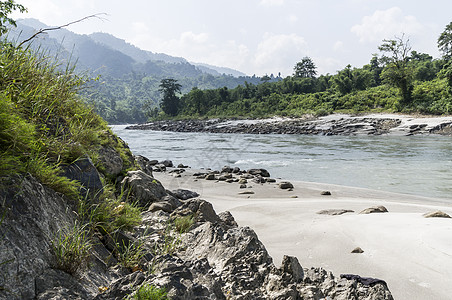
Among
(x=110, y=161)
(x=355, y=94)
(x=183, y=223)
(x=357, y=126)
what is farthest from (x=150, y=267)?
(x=355, y=94)

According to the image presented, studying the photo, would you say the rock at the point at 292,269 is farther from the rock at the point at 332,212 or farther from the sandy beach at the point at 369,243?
the rock at the point at 332,212

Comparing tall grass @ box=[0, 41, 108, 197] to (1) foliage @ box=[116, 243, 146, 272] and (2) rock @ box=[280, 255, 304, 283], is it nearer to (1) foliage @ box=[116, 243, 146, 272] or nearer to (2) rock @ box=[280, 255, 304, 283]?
(1) foliage @ box=[116, 243, 146, 272]

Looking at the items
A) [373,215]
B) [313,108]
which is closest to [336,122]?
[313,108]

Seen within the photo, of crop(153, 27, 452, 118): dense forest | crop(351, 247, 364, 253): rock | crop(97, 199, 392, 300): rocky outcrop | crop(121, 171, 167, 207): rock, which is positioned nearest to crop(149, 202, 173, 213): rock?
crop(121, 171, 167, 207): rock

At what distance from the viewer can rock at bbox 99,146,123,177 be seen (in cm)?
442

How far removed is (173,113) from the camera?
92250mm

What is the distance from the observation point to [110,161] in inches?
181

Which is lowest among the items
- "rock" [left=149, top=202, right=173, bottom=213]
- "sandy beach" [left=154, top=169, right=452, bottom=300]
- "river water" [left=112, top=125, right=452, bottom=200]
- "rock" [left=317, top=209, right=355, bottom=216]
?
"river water" [left=112, top=125, right=452, bottom=200]

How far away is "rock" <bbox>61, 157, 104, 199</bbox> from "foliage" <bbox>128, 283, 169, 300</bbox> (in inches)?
49.4

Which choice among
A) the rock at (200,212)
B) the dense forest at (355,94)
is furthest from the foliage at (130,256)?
the dense forest at (355,94)

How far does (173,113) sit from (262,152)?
73.7m

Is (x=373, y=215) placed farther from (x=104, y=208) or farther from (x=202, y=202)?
(x=104, y=208)

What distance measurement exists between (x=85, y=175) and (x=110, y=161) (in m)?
1.80

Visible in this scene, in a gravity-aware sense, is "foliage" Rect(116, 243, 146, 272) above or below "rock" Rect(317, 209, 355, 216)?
above
